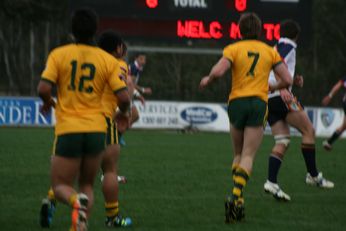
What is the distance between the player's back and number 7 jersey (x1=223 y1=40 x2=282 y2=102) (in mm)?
2327

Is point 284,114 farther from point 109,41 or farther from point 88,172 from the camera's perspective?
point 88,172

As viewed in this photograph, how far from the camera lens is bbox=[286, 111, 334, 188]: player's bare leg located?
38.8ft

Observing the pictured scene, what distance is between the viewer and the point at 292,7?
2548cm

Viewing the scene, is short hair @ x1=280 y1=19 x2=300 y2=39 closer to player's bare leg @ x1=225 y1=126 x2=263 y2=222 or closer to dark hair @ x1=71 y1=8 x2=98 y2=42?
player's bare leg @ x1=225 y1=126 x2=263 y2=222

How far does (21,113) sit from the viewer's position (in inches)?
1240

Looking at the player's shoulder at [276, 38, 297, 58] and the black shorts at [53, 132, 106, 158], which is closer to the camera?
the black shorts at [53, 132, 106, 158]

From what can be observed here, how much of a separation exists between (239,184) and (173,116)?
22393 millimetres

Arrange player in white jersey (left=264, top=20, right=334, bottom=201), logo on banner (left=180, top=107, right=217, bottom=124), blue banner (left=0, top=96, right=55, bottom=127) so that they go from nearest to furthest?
player in white jersey (left=264, top=20, right=334, bottom=201)
blue banner (left=0, top=96, right=55, bottom=127)
logo on banner (left=180, top=107, right=217, bottom=124)

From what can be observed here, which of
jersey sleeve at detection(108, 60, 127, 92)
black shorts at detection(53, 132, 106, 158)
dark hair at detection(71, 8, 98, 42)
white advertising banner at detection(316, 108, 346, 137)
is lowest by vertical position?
white advertising banner at detection(316, 108, 346, 137)

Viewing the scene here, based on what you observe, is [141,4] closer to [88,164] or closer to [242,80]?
[242,80]

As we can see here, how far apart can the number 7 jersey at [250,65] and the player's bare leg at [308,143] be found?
213 cm

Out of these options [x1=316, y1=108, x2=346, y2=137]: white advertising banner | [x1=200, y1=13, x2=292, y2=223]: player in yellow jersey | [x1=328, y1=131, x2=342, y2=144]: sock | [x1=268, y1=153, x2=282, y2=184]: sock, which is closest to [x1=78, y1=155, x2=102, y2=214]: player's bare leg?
[x1=200, y1=13, x2=292, y2=223]: player in yellow jersey

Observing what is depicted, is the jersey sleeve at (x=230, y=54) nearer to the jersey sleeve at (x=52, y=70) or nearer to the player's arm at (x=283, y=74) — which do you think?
the player's arm at (x=283, y=74)

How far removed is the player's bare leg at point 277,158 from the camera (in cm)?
1134
